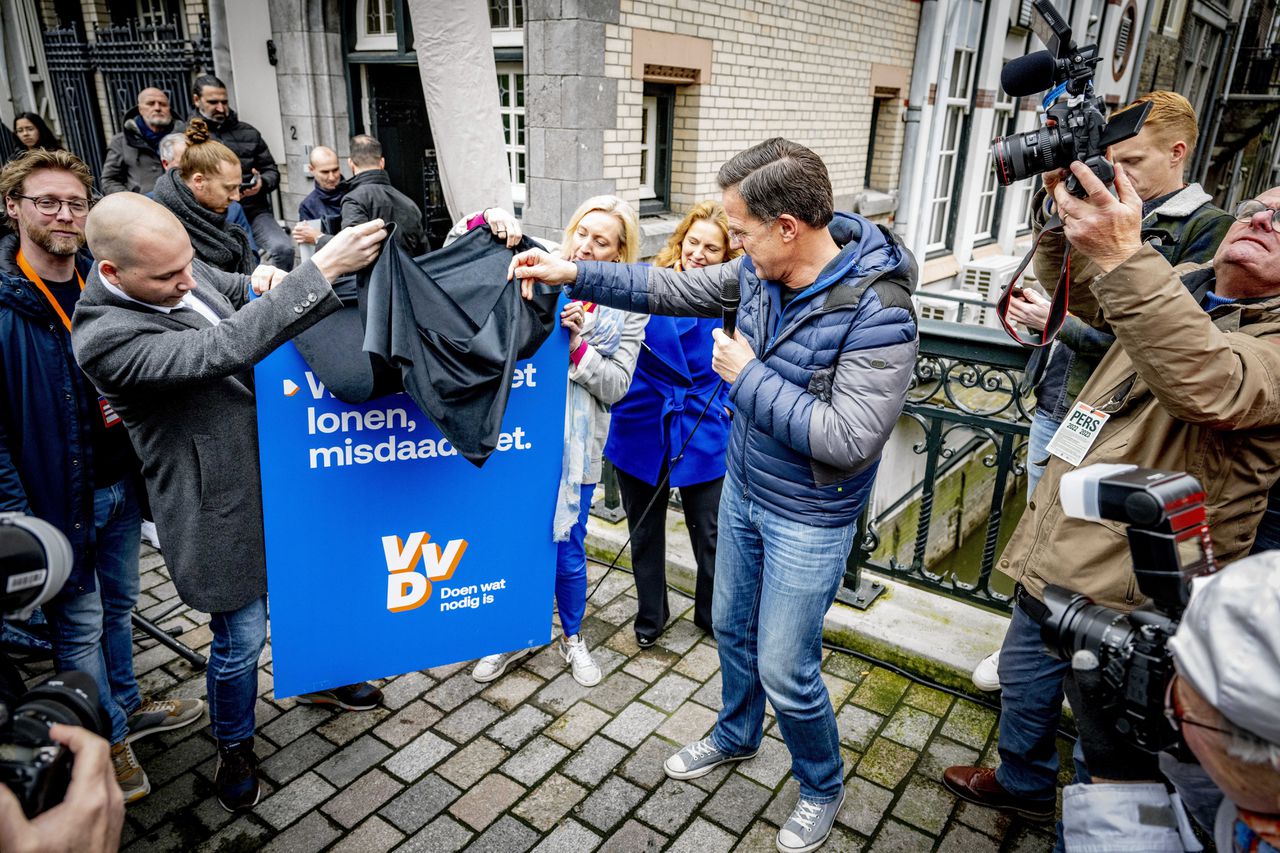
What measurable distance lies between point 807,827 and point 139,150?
7.24 metres

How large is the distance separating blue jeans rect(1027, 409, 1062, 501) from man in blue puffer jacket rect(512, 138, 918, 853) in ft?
3.33

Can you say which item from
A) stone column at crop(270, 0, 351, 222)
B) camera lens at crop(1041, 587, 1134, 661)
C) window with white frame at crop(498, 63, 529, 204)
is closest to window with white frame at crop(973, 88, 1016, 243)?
window with white frame at crop(498, 63, 529, 204)

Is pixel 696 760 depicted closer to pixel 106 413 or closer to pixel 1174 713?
pixel 1174 713

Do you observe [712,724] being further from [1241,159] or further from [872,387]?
[1241,159]

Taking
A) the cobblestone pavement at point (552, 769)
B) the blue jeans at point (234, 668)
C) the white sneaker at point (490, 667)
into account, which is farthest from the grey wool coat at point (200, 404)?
the white sneaker at point (490, 667)

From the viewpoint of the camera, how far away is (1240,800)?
1.06 meters

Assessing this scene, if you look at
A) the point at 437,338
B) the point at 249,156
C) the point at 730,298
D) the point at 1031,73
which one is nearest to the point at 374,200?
the point at 249,156

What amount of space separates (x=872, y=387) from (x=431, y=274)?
1.41m

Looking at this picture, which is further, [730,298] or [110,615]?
[110,615]

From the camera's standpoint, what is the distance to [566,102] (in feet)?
20.1

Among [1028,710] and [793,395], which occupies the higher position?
[793,395]

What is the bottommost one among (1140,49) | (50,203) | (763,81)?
(50,203)

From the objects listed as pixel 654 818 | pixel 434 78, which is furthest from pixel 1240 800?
pixel 434 78

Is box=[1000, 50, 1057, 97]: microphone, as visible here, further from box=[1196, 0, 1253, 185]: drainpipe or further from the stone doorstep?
box=[1196, 0, 1253, 185]: drainpipe
